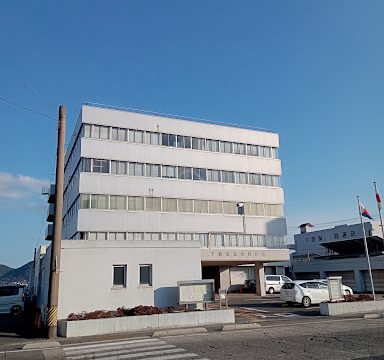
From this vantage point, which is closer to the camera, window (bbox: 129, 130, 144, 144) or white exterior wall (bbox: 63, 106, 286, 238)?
white exterior wall (bbox: 63, 106, 286, 238)

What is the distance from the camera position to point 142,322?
54.9 ft

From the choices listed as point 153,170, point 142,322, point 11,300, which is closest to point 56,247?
point 142,322

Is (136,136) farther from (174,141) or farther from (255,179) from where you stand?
(255,179)

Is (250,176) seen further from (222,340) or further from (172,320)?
(222,340)

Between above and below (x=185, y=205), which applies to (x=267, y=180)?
above

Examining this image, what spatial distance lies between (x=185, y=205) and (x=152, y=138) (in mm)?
6859

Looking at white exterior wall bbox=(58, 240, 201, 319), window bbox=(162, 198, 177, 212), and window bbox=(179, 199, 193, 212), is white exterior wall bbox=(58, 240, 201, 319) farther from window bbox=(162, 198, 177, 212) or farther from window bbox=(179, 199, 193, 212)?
window bbox=(179, 199, 193, 212)

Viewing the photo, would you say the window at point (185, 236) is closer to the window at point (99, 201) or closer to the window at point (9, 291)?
the window at point (99, 201)

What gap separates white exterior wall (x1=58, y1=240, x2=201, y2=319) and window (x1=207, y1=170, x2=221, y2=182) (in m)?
18.0

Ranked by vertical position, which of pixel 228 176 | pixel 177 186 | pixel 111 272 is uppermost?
pixel 228 176

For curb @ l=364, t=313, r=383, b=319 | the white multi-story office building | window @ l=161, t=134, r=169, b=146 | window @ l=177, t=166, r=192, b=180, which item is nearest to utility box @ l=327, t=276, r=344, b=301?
curb @ l=364, t=313, r=383, b=319

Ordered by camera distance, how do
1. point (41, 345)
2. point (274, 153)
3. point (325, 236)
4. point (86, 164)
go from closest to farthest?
point (41, 345), point (86, 164), point (274, 153), point (325, 236)

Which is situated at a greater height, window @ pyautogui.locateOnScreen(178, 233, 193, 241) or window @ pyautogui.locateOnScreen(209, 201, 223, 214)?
window @ pyautogui.locateOnScreen(209, 201, 223, 214)

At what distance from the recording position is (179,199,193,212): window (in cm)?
3703
